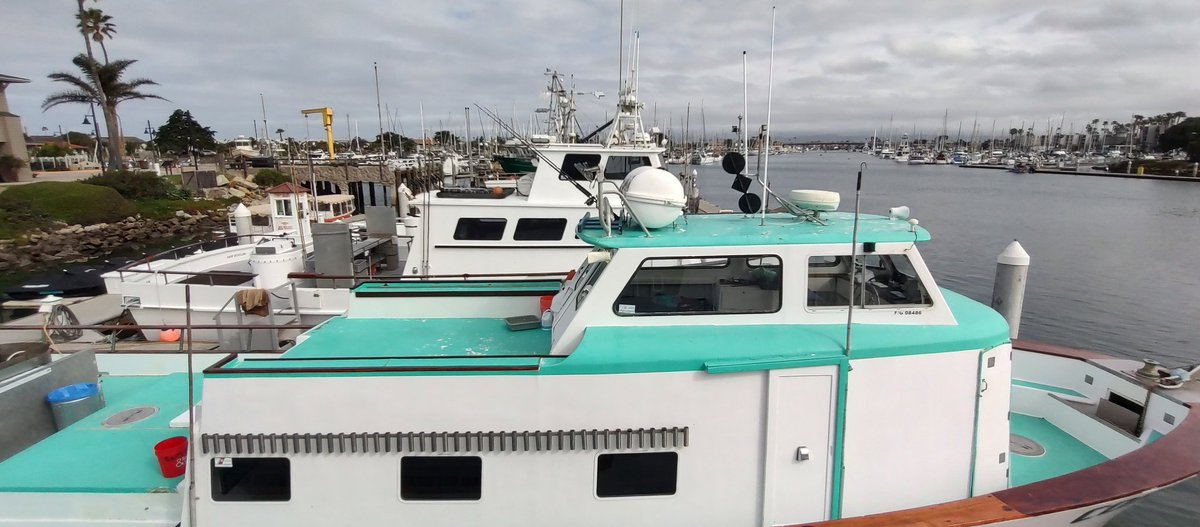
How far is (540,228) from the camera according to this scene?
39.3 feet

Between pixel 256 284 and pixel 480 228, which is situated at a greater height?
pixel 480 228

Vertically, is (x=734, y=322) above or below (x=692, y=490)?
above

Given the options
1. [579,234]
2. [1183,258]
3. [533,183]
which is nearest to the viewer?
[579,234]

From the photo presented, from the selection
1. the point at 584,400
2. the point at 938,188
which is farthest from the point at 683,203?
the point at 938,188

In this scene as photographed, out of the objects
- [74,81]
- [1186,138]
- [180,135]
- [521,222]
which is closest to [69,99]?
[74,81]

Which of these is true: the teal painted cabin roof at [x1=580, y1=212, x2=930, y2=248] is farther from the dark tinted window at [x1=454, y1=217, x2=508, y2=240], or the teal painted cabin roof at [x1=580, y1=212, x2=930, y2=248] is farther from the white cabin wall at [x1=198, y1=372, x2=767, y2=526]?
the dark tinted window at [x1=454, y1=217, x2=508, y2=240]

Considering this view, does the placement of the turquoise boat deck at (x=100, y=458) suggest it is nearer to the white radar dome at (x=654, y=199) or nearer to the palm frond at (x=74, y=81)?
the white radar dome at (x=654, y=199)

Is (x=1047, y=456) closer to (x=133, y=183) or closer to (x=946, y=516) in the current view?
(x=946, y=516)

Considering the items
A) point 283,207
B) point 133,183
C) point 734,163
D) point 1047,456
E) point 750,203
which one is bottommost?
point 1047,456

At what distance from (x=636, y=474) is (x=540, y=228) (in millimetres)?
8408

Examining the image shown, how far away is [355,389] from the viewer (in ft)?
12.5

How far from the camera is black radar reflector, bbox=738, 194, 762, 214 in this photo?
5340 millimetres

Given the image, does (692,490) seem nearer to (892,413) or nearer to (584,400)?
(584,400)

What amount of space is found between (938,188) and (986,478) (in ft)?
218
